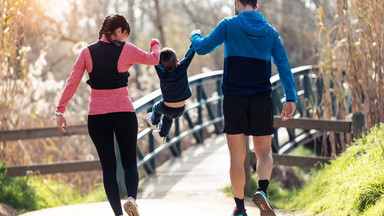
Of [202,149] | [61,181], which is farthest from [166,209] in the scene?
[202,149]

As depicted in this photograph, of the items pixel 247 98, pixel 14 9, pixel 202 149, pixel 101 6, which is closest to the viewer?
pixel 247 98

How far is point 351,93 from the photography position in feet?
25.0

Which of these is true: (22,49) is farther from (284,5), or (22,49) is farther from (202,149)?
(284,5)

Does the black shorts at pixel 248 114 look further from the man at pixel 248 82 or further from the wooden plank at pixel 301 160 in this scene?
the wooden plank at pixel 301 160

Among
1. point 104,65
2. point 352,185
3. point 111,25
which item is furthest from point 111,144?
point 352,185

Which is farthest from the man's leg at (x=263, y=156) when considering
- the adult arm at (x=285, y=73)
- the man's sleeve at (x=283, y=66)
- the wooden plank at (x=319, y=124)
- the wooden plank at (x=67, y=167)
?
the wooden plank at (x=67, y=167)

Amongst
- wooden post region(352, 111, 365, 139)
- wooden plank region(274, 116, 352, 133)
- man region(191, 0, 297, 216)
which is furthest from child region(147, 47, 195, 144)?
wooden plank region(274, 116, 352, 133)

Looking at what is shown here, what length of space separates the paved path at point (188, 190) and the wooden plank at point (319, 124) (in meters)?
1.12

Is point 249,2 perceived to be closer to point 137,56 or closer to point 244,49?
point 244,49

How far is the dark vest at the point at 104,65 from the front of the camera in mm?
4621

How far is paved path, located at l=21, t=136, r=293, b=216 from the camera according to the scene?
6066mm

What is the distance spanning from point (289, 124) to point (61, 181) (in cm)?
375

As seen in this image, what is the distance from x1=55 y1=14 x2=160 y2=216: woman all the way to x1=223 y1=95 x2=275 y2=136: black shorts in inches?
26.0

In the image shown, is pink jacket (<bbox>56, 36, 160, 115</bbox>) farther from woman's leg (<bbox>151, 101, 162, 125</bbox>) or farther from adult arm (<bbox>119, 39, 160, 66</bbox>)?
woman's leg (<bbox>151, 101, 162, 125</bbox>)
